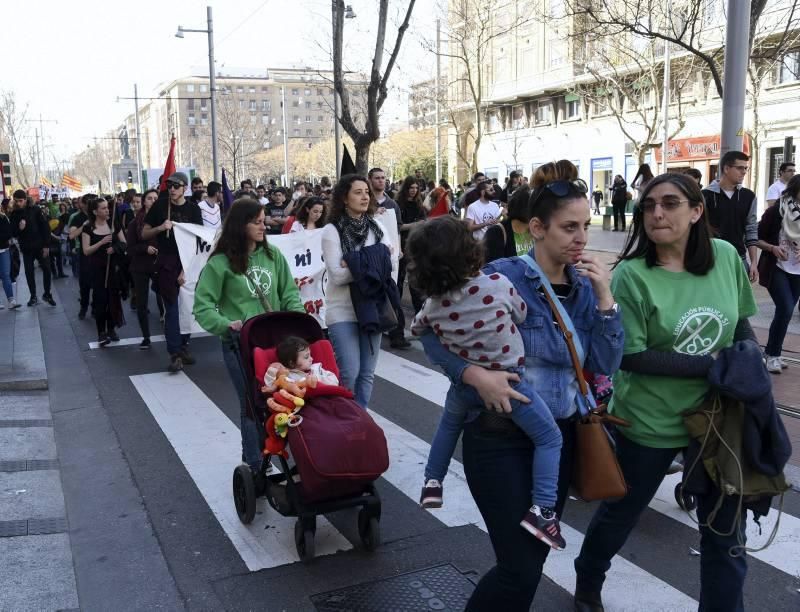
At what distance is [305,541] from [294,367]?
0.90m

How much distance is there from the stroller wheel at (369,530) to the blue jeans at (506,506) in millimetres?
1468

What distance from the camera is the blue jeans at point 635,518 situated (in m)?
2.95

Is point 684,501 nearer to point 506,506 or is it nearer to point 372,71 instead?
point 506,506

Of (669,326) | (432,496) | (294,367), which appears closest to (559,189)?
(669,326)

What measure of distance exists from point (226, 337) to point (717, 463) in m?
2.89

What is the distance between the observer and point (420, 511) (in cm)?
478

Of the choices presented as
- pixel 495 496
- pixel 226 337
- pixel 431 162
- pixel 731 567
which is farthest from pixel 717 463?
pixel 431 162

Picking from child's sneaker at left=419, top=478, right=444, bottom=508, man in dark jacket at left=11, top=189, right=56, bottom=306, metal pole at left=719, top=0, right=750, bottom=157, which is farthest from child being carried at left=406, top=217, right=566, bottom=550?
man in dark jacket at left=11, top=189, right=56, bottom=306

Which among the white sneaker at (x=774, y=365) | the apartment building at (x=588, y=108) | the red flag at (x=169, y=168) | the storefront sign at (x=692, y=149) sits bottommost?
the white sneaker at (x=774, y=365)

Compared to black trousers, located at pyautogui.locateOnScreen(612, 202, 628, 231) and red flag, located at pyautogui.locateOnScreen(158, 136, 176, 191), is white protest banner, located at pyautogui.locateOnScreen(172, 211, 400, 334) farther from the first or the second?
black trousers, located at pyautogui.locateOnScreen(612, 202, 628, 231)

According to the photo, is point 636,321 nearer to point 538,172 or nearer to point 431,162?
point 538,172

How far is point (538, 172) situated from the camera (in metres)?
4.76

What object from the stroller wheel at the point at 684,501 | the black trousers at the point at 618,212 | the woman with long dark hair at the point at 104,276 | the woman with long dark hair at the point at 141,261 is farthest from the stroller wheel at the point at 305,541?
the black trousers at the point at 618,212

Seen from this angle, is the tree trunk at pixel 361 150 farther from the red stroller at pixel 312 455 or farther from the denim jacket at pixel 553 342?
the denim jacket at pixel 553 342
